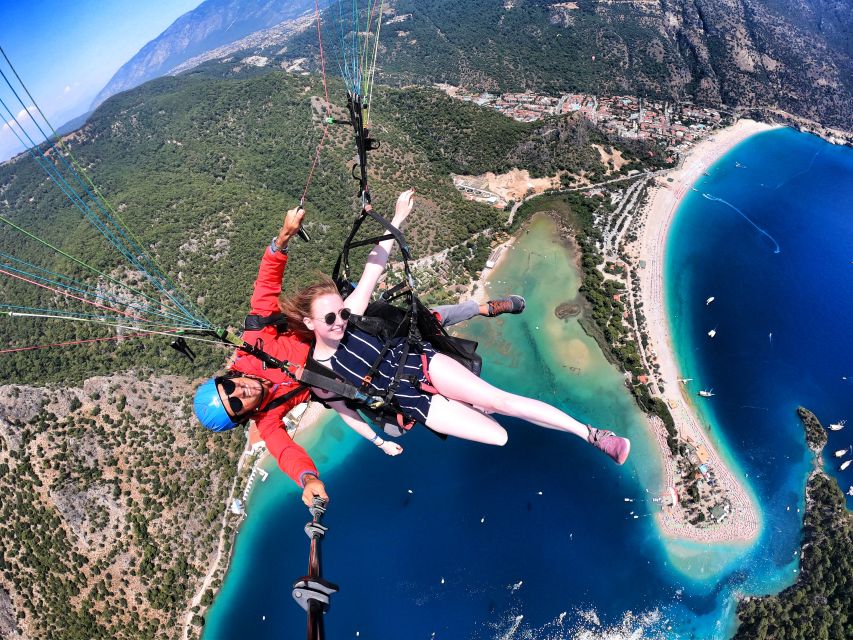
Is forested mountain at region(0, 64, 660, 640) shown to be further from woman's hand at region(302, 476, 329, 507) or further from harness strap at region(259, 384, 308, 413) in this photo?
woman's hand at region(302, 476, 329, 507)

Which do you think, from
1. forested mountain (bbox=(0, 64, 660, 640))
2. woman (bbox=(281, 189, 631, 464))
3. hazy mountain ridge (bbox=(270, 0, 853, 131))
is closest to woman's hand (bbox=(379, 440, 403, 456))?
woman (bbox=(281, 189, 631, 464))

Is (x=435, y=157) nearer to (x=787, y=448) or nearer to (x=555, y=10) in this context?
(x=787, y=448)

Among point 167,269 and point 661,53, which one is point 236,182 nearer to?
point 167,269

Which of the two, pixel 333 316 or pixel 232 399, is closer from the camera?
pixel 232 399

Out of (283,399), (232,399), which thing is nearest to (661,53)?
(283,399)

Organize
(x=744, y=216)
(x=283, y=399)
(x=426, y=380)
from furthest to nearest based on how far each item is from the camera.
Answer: (x=744, y=216), (x=426, y=380), (x=283, y=399)

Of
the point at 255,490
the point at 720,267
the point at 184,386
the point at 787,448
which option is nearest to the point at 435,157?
the point at 720,267

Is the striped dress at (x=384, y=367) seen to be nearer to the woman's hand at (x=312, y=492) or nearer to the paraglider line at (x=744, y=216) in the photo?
the woman's hand at (x=312, y=492)
